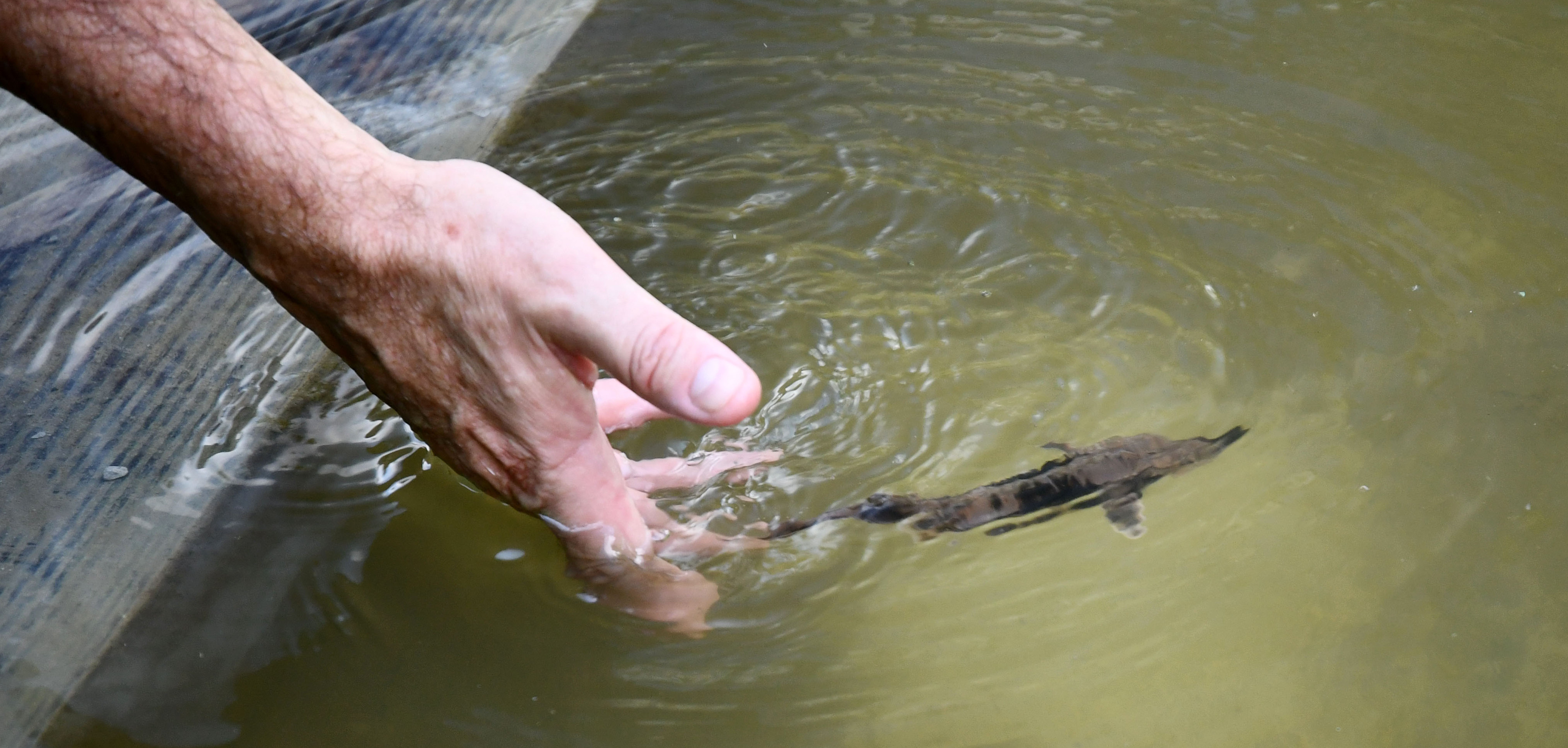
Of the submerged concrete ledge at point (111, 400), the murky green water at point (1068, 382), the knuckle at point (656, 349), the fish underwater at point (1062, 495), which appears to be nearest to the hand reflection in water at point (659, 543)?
the murky green water at point (1068, 382)

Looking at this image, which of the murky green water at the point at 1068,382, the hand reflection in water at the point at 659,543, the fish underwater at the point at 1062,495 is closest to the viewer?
the murky green water at the point at 1068,382

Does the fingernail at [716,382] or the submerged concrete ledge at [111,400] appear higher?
the fingernail at [716,382]

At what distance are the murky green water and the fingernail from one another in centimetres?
68

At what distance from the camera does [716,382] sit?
4.73 ft

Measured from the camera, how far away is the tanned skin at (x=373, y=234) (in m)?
1.46

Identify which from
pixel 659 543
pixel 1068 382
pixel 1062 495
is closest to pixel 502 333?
pixel 659 543

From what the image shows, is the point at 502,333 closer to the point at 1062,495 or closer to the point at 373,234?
the point at 373,234

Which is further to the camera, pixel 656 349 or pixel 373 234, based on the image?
pixel 373 234

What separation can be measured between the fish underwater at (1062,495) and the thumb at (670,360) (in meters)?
0.76

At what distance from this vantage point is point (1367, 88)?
3.15m

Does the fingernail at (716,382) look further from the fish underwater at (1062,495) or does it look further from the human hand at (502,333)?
the fish underwater at (1062,495)

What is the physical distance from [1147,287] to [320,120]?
1.90 m

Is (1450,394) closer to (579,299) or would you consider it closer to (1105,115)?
(1105,115)

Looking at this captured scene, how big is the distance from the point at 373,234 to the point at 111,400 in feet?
4.29
